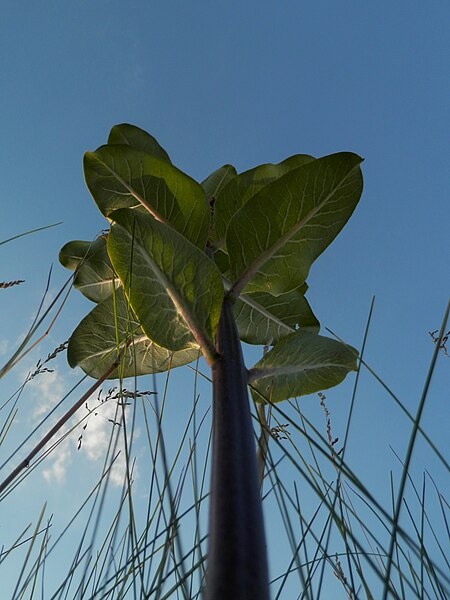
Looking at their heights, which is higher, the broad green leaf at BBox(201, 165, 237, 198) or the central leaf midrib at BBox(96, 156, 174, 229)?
the broad green leaf at BBox(201, 165, 237, 198)

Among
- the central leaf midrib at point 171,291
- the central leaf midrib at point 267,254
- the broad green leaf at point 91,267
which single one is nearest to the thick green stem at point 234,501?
the central leaf midrib at point 171,291

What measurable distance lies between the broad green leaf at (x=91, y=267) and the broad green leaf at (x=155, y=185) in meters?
0.39

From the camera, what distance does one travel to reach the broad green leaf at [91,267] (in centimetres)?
155

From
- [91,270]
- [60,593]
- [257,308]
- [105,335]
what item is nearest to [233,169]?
[257,308]

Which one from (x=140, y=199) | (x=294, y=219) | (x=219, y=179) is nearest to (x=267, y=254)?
(x=294, y=219)

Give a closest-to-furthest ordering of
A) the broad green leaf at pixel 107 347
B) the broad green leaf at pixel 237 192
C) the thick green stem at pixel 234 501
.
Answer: the thick green stem at pixel 234 501 < the broad green leaf at pixel 237 192 < the broad green leaf at pixel 107 347

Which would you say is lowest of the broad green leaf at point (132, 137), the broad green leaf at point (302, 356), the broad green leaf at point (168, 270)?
the broad green leaf at point (302, 356)

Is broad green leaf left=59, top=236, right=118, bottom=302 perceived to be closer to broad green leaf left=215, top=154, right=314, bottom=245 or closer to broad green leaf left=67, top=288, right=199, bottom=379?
broad green leaf left=67, top=288, right=199, bottom=379

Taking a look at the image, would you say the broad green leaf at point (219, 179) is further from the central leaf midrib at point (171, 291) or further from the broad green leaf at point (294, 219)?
the central leaf midrib at point (171, 291)

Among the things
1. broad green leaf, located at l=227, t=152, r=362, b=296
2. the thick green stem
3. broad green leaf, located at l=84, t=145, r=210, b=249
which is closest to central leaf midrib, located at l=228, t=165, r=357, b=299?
broad green leaf, located at l=227, t=152, r=362, b=296

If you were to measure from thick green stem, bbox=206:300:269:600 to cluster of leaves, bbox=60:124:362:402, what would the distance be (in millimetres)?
120

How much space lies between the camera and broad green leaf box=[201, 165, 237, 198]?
157 centimetres

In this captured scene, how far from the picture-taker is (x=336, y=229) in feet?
3.90

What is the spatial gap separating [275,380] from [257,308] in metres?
0.24
